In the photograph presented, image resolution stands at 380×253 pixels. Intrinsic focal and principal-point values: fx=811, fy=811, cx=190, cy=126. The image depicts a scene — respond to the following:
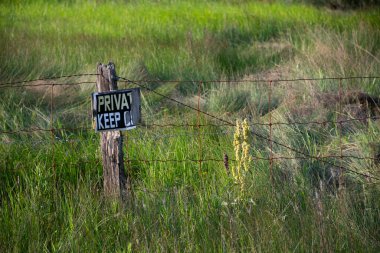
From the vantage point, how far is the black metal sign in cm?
487

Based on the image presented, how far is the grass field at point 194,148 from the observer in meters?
4.45

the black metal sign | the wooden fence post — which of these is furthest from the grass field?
the black metal sign

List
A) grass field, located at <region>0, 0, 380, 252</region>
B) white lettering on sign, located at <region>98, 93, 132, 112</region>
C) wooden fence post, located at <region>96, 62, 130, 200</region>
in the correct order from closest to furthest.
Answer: grass field, located at <region>0, 0, 380, 252</region>
white lettering on sign, located at <region>98, 93, 132, 112</region>
wooden fence post, located at <region>96, 62, 130, 200</region>

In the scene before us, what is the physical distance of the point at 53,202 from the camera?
198 inches

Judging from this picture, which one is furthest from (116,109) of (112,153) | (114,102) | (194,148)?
(194,148)

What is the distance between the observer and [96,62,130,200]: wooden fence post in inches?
196

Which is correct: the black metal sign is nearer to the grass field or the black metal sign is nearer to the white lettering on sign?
the white lettering on sign

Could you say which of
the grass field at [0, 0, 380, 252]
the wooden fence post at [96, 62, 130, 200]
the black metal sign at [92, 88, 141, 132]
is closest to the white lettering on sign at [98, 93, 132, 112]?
the black metal sign at [92, 88, 141, 132]

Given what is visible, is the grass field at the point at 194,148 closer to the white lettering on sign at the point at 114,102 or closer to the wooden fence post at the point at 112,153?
the wooden fence post at the point at 112,153

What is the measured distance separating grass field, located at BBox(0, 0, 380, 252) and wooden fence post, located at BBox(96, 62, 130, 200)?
12cm

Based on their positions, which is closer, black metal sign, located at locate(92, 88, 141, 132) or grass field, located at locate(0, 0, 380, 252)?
grass field, located at locate(0, 0, 380, 252)

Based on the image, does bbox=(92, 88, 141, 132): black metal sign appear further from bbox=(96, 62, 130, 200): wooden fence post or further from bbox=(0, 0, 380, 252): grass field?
bbox=(0, 0, 380, 252): grass field

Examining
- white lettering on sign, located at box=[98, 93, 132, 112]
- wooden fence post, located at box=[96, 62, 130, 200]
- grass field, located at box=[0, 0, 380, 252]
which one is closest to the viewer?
grass field, located at box=[0, 0, 380, 252]

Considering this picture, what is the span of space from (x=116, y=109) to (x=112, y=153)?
0.30 metres
